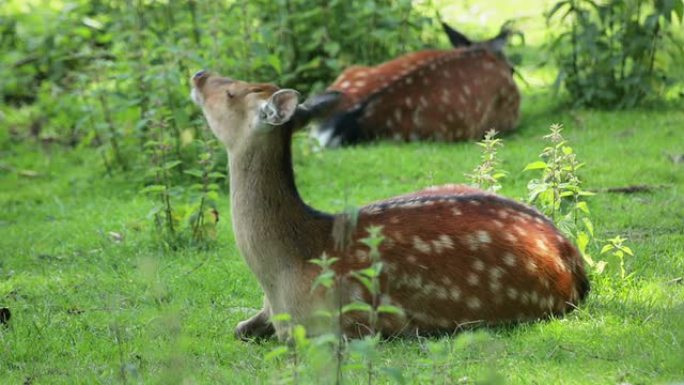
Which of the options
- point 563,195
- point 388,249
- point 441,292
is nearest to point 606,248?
point 563,195

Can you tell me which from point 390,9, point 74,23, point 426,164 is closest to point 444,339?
point 426,164

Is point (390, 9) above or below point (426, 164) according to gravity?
above

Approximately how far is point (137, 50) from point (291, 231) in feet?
16.1

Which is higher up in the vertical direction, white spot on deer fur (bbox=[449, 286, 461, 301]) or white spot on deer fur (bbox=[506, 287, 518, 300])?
white spot on deer fur (bbox=[449, 286, 461, 301])

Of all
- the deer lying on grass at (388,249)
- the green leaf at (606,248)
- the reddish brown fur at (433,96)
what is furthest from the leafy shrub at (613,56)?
the deer lying on grass at (388,249)

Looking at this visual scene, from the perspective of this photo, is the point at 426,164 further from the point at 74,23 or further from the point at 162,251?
the point at 74,23

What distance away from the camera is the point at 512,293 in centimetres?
586

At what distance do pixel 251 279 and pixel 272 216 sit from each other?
128cm

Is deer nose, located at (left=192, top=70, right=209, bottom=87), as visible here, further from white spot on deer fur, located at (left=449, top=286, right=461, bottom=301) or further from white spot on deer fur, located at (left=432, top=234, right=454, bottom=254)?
white spot on deer fur, located at (left=449, top=286, right=461, bottom=301)

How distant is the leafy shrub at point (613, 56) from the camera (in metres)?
10.9

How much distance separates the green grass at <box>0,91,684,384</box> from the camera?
528 centimetres

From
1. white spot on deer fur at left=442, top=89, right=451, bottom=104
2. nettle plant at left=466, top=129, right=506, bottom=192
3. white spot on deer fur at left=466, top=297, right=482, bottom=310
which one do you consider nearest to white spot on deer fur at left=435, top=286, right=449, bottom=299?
white spot on deer fur at left=466, top=297, right=482, bottom=310

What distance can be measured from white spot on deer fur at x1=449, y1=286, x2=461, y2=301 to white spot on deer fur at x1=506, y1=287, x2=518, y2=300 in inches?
9.2

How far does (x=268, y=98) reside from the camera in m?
5.85
